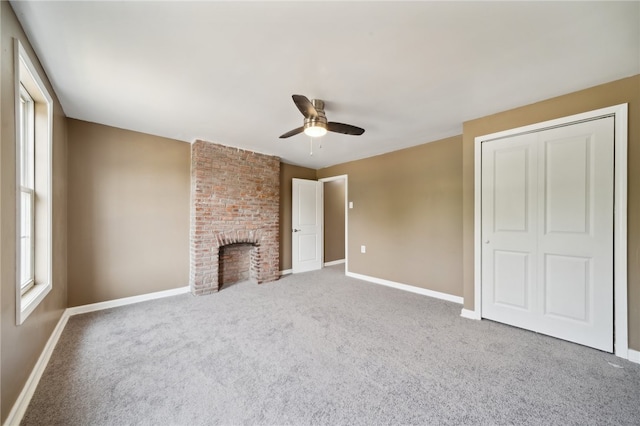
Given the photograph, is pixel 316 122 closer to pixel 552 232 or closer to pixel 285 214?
pixel 552 232

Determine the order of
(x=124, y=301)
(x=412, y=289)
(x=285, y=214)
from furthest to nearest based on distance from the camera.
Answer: (x=285, y=214) → (x=412, y=289) → (x=124, y=301)

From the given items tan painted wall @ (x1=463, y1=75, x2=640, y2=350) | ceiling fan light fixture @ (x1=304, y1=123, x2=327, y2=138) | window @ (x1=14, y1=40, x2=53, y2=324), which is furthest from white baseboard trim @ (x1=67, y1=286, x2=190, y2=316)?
tan painted wall @ (x1=463, y1=75, x2=640, y2=350)

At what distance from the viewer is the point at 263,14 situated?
54.4 inches

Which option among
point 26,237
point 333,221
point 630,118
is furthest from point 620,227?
point 26,237

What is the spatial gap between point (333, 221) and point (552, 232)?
4.24 metres

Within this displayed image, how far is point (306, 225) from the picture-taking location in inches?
205

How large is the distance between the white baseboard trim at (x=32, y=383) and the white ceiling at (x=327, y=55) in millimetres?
2303

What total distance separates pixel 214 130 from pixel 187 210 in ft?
4.42

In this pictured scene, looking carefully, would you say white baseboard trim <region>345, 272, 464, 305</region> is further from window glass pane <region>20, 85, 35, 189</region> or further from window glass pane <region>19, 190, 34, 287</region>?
window glass pane <region>20, 85, 35, 189</region>

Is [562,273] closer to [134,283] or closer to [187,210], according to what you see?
[187,210]

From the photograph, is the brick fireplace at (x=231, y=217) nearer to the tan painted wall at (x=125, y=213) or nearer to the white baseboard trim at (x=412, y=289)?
the tan painted wall at (x=125, y=213)

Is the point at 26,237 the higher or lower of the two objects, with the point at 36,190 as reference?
lower

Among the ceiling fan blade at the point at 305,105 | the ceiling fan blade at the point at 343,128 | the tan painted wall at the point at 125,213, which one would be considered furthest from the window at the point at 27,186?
the ceiling fan blade at the point at 343,128

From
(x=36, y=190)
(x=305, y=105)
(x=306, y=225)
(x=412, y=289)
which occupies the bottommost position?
(x=412, y=289)
